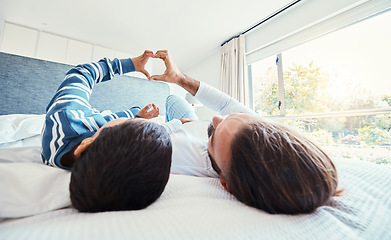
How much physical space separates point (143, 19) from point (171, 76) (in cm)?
218

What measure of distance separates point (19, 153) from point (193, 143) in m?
0.61

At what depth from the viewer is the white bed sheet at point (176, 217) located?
22 centimetres

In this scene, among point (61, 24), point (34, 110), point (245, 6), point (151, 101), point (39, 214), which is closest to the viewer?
point (39, 214)

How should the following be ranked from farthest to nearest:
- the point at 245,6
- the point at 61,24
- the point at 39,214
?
the point at 61,24 < the point at 245,6 < the point at 39,214

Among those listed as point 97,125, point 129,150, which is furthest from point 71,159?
point 129,150

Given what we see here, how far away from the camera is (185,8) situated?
2330mm

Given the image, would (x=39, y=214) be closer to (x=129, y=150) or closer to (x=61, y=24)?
(x=129, y=150)

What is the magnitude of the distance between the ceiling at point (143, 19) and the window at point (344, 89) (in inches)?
33.4

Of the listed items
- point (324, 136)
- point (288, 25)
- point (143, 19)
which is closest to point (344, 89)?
point (324, 136)

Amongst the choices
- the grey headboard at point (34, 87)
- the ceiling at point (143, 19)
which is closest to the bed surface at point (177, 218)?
the grey headboard at point (34, 87)

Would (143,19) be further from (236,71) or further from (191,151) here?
(191,151)

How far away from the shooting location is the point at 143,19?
2598 mm

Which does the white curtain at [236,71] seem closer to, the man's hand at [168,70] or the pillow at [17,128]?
the man's hand at [168,70]

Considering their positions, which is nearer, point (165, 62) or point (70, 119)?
point (70, 119)
